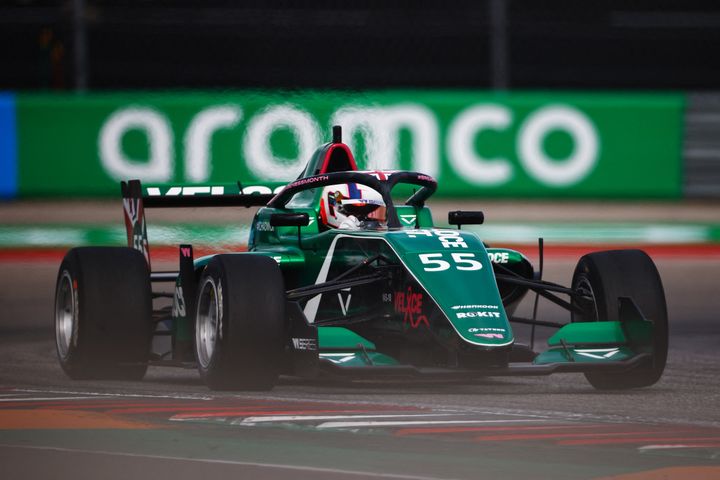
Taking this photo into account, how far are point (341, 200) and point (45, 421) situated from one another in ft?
10.3

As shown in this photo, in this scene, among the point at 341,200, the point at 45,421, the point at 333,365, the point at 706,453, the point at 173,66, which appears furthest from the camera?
the point at 173,66

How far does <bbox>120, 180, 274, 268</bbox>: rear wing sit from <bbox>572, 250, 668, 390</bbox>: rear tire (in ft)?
10.2

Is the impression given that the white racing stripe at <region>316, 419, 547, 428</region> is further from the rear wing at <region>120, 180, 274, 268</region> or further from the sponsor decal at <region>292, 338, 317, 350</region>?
the rear wing at <region>120, 180, 274, 268</region>

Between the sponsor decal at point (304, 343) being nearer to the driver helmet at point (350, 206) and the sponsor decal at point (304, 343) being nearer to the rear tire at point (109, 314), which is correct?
the rear tire at point (109, 314)

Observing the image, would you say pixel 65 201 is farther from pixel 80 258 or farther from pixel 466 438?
pixel 466 438

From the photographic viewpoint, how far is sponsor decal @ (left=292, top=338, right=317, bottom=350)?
342 inches

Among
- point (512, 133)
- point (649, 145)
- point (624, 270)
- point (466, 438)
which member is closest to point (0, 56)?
point (512, 133)

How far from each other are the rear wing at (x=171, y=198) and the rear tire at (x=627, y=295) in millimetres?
3113

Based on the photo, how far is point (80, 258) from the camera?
9.84 m

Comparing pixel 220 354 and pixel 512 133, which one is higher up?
pixel 512 133

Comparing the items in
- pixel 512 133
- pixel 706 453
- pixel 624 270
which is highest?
pixel 512 133

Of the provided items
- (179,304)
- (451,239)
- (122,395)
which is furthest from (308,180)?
(122,395)

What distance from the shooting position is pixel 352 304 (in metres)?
9.63

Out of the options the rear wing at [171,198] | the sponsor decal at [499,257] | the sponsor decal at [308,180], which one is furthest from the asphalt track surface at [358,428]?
the sponsor decal at [308,180]
